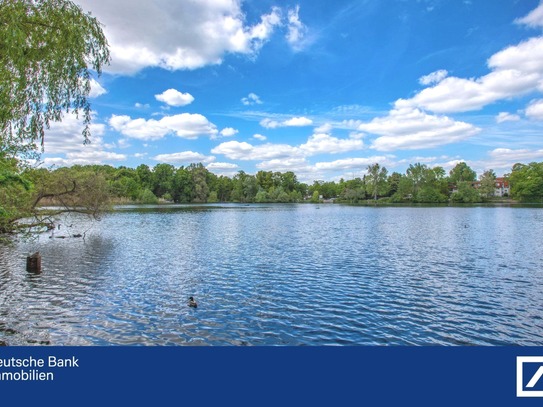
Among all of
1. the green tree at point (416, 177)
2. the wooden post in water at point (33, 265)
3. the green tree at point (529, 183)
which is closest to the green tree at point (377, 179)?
the green tree at point (416, 177)

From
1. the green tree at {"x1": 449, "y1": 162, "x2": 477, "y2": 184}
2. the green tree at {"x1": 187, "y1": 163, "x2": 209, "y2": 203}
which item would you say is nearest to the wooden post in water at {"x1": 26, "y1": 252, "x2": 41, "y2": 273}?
the green tree at {"x1": 187, "y1": 163, "x2": 209, "y2": 203}

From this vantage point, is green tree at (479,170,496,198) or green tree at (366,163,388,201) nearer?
green tree at (479,170,496,198)

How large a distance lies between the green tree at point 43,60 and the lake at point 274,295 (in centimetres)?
759

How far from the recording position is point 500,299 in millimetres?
16031

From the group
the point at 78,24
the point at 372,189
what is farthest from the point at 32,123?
the point at 372,189

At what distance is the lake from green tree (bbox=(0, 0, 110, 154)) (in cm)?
759

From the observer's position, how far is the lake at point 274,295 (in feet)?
38.9

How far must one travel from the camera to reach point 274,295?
660 inches

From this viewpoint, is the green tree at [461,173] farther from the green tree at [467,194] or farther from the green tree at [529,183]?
the green tree at [467,194]

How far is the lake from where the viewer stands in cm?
1185

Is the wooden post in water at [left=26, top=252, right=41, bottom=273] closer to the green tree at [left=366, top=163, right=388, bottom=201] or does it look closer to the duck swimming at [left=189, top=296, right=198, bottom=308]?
the duck swimming at [left=189, top=296, right=198, bottom=308]

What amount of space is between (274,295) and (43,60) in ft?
44.6

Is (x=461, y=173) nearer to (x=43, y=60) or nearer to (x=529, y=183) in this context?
(x=529, y=183)
